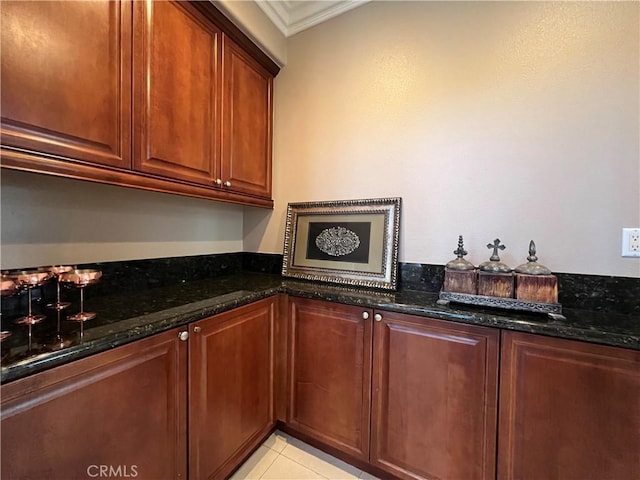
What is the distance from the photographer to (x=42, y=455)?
0.67 meters

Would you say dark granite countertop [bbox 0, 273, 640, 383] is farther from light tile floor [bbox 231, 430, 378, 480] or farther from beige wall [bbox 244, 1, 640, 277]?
light tile floor [bbox 231, 430, 378, 480]

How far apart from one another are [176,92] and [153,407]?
132cm

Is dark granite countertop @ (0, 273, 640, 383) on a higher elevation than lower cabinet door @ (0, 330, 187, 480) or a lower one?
higher

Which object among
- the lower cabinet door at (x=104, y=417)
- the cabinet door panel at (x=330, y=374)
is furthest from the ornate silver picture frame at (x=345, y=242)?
the lower cabinet door at (x=104, y=417)

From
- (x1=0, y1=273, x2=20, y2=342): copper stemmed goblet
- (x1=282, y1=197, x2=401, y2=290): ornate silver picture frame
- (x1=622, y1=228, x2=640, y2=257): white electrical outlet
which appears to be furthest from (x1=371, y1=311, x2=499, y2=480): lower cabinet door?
(x1=0, y1=273, x2=20, y2=342): copper stemmed goblet

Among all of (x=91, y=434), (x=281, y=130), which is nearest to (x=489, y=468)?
(x=91, y=434)

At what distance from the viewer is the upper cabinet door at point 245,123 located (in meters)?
1.51

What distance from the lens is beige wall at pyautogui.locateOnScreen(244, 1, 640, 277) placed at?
3.68 ft

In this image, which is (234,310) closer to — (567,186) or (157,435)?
(157,435)

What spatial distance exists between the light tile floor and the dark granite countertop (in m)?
0.88

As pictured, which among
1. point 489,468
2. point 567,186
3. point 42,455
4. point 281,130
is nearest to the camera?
point 42,455

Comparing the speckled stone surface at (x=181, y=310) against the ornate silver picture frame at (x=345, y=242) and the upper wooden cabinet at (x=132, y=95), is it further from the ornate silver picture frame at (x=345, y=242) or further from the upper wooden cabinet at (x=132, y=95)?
the upper wooden cabinet at (x=132, y=95)

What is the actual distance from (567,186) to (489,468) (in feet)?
4.04

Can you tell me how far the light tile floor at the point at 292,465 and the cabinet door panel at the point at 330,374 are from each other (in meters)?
0.13
